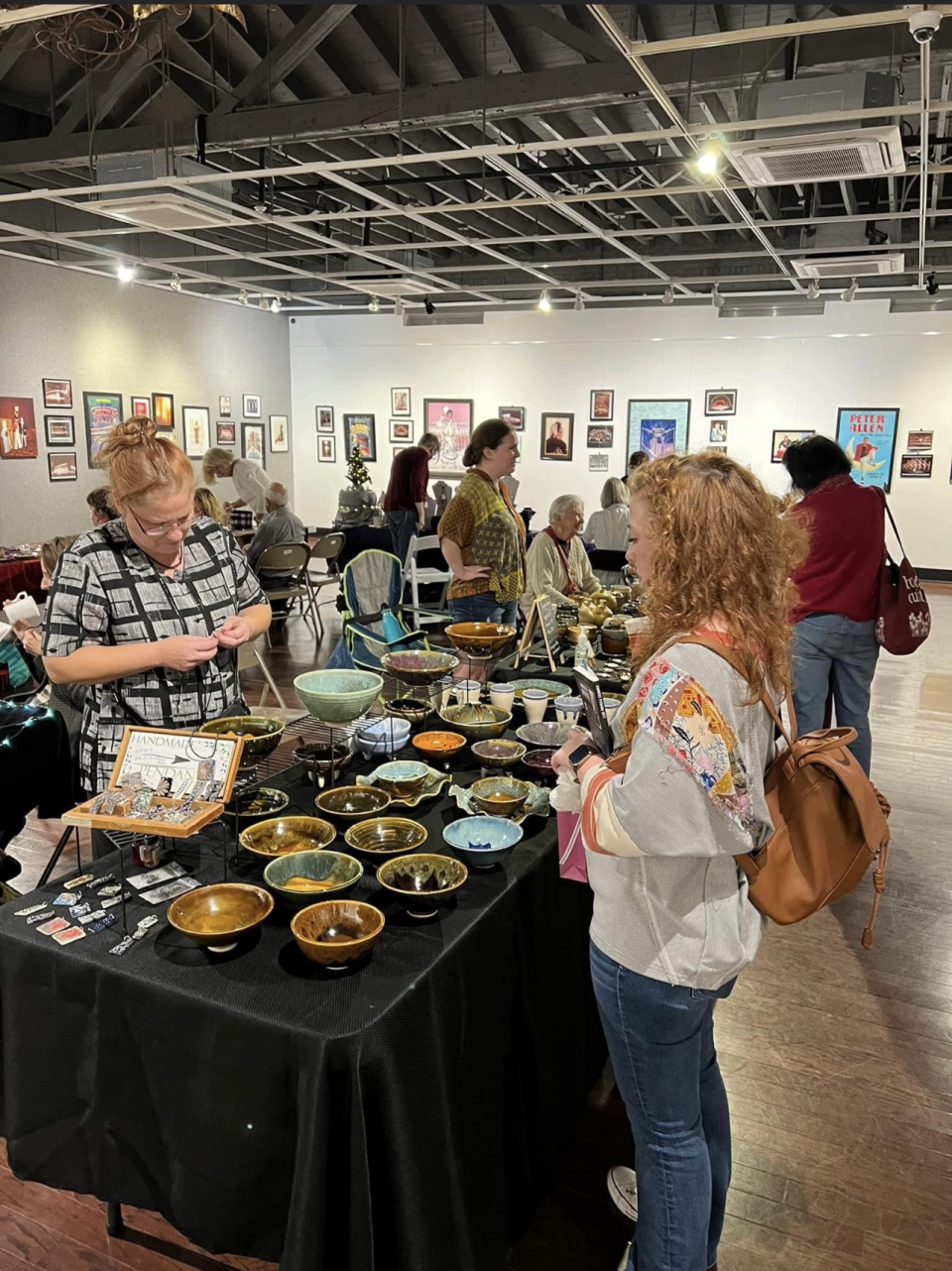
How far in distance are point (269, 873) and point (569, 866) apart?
548mm

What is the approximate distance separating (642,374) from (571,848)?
38.3ft

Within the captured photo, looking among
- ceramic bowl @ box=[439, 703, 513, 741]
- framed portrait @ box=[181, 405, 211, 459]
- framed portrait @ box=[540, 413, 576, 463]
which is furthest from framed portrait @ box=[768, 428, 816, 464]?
ceramic bowl @ box=[439, 703, 513, 741]

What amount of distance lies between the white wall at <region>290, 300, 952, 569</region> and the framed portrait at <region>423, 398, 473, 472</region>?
5.2 inches

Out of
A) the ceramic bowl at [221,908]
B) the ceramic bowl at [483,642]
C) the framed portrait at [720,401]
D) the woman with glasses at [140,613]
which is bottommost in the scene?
the ceramic bowl at [221,908]

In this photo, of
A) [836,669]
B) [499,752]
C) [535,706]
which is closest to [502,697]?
[535,706]

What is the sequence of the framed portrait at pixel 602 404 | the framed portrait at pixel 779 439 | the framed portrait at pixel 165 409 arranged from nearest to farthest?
the framed portrait at pixel 165 409
the framed portrait at pixel 779 439
the framed portrait at pixel 602 404

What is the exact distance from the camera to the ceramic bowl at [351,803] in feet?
6.44

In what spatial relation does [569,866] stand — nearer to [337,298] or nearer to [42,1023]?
[42,1023]

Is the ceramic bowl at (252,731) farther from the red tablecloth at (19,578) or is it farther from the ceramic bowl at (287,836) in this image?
the red tablecloth at (19,578)

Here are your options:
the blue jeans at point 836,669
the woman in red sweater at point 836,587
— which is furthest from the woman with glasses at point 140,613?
the blue jeans at point 836,669

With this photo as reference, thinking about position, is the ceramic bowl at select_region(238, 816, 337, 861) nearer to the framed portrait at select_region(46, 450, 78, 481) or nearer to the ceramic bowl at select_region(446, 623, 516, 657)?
the ceramic bowl at select_region(446, 623, 516, 657)

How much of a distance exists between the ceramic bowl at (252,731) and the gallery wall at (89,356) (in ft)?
29.5

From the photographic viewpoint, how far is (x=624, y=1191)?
2033 millimetres

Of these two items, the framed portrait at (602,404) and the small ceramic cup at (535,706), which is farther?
the framed portrait at (602,404)
